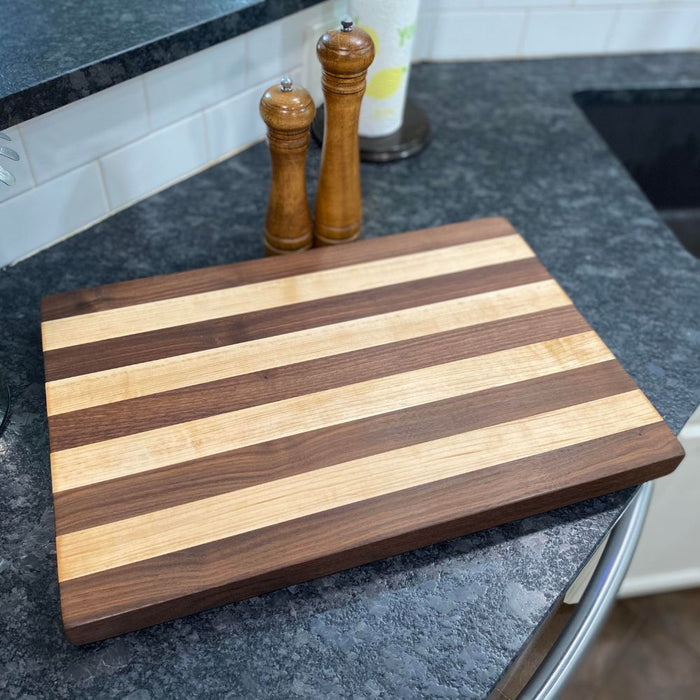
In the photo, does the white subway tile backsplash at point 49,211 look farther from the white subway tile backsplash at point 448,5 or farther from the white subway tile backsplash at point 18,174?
the white subway tile backsplash at point 448,5

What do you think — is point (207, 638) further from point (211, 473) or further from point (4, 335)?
point (4, 335)

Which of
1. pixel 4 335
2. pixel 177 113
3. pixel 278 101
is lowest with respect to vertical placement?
A: pixel 4 335

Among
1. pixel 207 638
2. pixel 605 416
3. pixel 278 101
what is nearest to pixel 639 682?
pixel 605 416

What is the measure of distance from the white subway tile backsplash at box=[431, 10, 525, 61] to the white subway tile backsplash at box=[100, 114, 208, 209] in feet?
1.44

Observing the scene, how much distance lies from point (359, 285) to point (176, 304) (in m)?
0.18

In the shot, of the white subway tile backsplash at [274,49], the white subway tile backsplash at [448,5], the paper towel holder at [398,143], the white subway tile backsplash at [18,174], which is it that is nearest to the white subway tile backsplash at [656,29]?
the white subway tile backsplash at [448,5]

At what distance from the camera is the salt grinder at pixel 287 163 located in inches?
24.8

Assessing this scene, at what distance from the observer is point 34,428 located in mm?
630

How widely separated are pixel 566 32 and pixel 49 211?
→ 2.73 ft

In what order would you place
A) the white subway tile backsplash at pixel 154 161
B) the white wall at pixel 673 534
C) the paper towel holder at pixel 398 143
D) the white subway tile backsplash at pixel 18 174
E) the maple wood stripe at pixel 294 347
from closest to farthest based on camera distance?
the maple wood stripe at pixel 294 347
the white subway tile backsplash at pixel 18 174
the white subway tile backsplash at pixel 154 161
the paper towel holder at pixel 398 143
the white wall at pixel 673 534

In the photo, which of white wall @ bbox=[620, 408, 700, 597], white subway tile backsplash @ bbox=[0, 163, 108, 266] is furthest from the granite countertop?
white wall @ bbox=[620, 408, 700, 597]

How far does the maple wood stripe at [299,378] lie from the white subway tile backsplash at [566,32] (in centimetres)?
62

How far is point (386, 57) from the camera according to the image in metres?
0.84

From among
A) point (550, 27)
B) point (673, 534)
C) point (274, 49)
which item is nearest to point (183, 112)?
point (274, 49)
